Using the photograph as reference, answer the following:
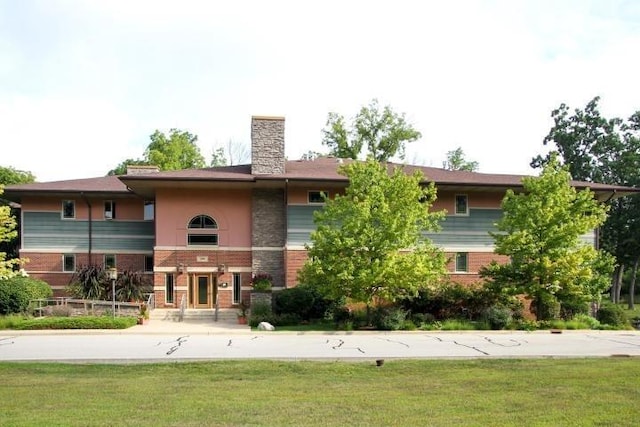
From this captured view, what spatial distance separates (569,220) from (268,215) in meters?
13.6

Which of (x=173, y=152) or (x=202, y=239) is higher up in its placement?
(x=173, y=152)

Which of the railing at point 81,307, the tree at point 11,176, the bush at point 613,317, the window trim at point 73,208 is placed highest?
the tree at point 11,176

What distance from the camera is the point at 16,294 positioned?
2784cm

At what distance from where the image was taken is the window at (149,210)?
34.3 m

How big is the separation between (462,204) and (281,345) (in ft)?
53.1

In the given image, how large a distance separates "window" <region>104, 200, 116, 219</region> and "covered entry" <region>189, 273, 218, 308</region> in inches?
250

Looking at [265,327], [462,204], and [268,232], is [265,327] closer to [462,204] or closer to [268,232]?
[268,232]

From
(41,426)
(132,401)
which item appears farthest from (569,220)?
(41,426)

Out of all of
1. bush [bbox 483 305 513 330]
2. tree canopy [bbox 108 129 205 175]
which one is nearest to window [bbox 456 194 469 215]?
bush [bbox 483 305 513 330]

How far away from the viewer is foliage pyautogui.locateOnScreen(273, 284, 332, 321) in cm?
2766

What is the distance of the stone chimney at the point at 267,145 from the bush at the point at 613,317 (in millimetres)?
15832

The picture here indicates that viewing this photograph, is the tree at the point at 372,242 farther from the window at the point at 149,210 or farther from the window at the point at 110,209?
the window at the point at 110,209

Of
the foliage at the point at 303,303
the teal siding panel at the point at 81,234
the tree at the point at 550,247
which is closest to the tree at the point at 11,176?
the teal siding panel at the point at 81,234

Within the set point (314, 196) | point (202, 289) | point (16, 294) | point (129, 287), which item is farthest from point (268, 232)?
point (16, 294)
